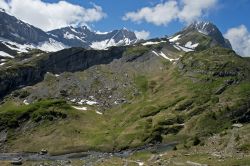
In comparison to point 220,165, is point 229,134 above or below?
above

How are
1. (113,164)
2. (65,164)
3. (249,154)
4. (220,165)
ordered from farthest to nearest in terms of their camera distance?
(65,164), (113,164), (249,154), (220,165)

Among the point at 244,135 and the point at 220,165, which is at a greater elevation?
the point at 244,135

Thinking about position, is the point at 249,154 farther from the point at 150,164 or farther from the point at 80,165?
the point at 80,165

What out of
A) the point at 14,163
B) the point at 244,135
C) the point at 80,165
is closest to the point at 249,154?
the point at 244,135

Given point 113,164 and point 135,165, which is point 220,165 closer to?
point 135,165

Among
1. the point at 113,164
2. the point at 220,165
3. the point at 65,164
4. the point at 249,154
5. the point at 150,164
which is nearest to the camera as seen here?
the point at 220,165

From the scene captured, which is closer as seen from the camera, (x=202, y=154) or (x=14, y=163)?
(x=202, y=154)

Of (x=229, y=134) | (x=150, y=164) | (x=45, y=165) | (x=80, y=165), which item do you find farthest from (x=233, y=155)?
(x=45, y=165)

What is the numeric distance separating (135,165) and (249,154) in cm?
3752

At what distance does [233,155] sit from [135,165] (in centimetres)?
3281

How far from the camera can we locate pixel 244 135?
567ft

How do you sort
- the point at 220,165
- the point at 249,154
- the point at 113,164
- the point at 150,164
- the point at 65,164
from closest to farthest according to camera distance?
the point at 220,165, the point at 249,154, the point at 150,164, the point at 113,164, the point at 65,164

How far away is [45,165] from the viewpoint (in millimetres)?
178875

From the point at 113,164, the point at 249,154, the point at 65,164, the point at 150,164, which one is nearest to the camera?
the point at 249,154
